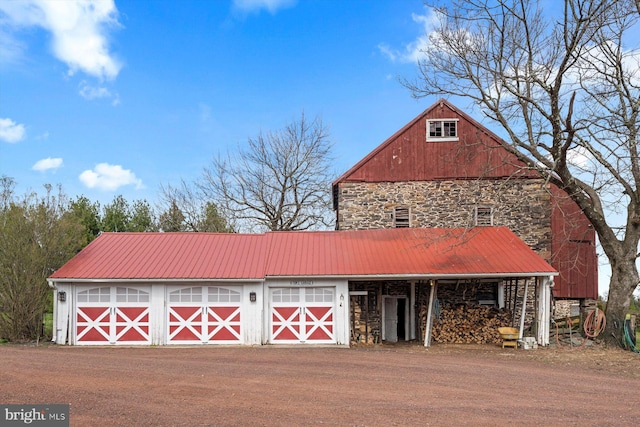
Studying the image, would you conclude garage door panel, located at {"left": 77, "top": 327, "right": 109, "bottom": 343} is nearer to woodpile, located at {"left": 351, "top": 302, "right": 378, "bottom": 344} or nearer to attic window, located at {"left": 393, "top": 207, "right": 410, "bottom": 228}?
woodpile, located at {"left": 351, "top": 302, "right": 378, "bottom": 344}

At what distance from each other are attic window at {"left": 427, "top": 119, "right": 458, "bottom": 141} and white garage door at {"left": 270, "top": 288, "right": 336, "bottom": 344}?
8.32 meters

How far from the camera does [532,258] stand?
17797 mm

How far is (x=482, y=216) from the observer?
2216 cm

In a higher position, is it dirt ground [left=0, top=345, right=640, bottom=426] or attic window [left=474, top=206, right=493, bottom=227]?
attic window [left=474, top=206, right=493, bottom=227]

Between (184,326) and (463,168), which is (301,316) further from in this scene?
(463,168)

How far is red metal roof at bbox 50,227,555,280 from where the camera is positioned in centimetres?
1688

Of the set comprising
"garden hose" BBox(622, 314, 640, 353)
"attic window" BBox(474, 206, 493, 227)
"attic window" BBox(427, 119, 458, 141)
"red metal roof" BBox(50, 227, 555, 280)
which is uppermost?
"attic window" BBox(427, 119, 458, 141)

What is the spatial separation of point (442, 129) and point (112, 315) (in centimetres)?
1352

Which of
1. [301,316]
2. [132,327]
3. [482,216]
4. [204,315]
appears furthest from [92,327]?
[482,216]

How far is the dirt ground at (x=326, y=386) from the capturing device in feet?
26.0

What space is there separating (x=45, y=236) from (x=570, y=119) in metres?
15.8

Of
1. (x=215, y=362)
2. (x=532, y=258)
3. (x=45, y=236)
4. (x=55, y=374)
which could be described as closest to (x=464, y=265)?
(x=532, y=258)

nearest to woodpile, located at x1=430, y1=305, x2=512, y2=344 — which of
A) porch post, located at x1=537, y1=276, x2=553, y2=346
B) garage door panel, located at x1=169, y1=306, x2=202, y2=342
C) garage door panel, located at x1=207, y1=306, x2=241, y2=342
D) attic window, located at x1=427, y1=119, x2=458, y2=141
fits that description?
porch post, located at x1=537, y1=276, x2=553, y2=346

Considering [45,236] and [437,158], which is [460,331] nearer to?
[437,158]
